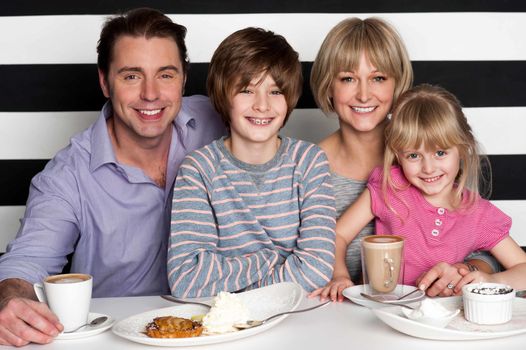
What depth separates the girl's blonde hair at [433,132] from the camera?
5.81 feet

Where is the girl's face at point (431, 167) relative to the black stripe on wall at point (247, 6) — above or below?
below

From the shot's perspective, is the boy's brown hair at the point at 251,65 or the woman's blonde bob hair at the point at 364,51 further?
the woman's blonde bob hair at the point at 364,51

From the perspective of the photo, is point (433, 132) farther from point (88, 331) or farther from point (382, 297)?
point (88, 331)

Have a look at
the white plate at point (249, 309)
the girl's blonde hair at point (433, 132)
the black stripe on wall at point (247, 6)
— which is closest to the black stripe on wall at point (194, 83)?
the black stripe on wall at point (247, 6)

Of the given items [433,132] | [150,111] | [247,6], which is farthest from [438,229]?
[247,6]

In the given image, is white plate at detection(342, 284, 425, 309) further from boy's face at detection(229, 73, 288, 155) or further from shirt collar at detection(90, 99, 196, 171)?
shirt collar at detection(90, 99, 196, 171)

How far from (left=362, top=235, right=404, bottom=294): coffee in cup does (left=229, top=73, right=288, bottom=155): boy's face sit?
0.41m

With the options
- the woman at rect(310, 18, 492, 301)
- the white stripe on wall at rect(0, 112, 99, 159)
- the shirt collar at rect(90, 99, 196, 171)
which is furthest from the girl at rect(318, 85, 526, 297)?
the white stripe on wall at rect(0, 112, 99, 159)

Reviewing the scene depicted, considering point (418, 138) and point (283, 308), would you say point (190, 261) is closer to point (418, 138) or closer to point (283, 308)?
point (283, 308)

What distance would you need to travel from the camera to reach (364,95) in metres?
1.93

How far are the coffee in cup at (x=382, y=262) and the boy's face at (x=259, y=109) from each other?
41 cm

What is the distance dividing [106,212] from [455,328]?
1065 millimetres

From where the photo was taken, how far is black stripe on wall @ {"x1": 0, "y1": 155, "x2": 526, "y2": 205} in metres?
2.50

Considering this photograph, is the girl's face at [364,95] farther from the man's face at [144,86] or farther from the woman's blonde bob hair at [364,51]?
the man's face at [144,86]
